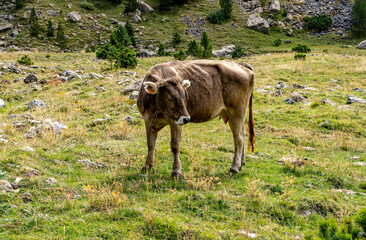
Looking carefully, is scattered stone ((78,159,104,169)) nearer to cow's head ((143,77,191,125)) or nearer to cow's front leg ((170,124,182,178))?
cow's front leg ((170,124,182,178))

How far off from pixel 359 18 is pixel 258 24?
22.9 m

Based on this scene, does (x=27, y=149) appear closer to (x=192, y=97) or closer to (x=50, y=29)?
(x=192, y=97)

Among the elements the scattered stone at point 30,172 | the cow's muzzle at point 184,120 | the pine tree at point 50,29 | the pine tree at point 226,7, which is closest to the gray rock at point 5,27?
the pine tree at point 50,29

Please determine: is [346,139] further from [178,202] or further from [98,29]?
[98,29]

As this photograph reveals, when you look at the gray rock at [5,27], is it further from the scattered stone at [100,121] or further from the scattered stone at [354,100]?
the scattered stone at [354,100]

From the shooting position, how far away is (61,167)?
732 centimetres

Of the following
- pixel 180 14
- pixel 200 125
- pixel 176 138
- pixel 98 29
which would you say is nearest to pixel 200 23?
pixel 180 14

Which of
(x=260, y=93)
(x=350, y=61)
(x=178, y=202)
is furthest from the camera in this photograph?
(x=350, y=61)

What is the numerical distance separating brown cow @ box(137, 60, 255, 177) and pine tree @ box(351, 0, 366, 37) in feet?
224

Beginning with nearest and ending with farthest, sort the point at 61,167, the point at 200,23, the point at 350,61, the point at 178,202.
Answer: the point at 178,202
the point at 61,167
the point at 350,61
the point at 200,23

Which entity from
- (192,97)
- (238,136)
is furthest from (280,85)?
(192,97)

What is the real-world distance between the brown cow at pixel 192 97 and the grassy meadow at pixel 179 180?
1081 millimetres

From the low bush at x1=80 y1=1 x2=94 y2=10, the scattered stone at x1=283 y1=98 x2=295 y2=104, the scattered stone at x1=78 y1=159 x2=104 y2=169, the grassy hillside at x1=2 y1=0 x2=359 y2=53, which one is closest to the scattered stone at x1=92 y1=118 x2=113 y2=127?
the scattered stone at x1=78 y1=159 x2=104 y2=169

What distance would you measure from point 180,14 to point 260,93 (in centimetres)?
5957
